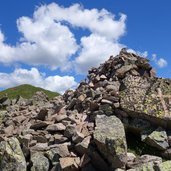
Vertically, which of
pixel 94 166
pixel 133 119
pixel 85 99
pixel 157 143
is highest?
pixel 85 99

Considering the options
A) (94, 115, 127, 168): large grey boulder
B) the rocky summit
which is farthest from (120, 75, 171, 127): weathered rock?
(94, 115, 127, 168): large grey boulder

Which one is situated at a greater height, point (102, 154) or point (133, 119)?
point (133, 119)

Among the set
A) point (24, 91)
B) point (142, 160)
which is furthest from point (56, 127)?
point (24, 91)

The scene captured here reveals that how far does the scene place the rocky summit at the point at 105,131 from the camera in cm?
2006

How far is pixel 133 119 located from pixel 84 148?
386cm

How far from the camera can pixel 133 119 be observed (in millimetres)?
23000

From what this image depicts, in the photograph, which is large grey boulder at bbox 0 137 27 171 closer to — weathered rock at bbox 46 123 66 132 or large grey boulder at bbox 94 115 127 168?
weathered rock at bbox 46 123 66 132

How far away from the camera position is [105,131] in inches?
811

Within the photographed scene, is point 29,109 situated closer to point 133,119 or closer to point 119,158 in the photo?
point 133,119

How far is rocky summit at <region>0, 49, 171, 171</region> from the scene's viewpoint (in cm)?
2006

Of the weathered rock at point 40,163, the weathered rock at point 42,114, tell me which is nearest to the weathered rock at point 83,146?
the weathered rock at point 40,163

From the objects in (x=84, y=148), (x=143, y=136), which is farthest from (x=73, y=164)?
(x=143, y=136)

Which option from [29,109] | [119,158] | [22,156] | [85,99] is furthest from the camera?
[29,109]

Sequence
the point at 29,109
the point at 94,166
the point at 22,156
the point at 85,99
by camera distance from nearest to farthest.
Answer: the point at 94,166
the point at 22,156
the point at 85,99
the point at 29,109
